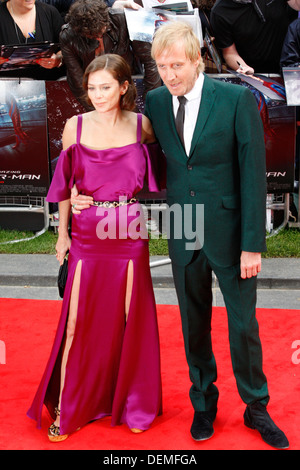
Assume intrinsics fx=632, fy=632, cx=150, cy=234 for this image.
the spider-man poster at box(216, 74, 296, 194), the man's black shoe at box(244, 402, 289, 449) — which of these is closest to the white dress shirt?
the man's black shoe at box(244, 402, 289, 449)

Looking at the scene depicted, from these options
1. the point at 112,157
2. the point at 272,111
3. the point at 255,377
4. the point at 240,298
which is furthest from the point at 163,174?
the point at 272,111

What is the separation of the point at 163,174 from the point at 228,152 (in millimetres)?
517

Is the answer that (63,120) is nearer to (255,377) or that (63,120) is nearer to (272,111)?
(272,111)

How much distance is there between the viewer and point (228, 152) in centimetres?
300

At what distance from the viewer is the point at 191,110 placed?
307cm

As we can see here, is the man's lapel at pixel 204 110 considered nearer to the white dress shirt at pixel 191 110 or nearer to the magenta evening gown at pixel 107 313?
the white dress shirt at pixel 191 110

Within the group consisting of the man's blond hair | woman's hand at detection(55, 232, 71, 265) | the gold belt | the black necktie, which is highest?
the man's blond hair

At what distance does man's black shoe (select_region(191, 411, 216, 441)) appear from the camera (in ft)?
10.7

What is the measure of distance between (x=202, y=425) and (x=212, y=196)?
1216mm

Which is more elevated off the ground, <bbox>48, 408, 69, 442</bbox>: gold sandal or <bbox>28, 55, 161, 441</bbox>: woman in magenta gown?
<bbox>28, 55, 161, 441</bbox>: woman in magenta gown

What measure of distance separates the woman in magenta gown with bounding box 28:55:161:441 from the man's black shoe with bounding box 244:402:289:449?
0.52 meters
